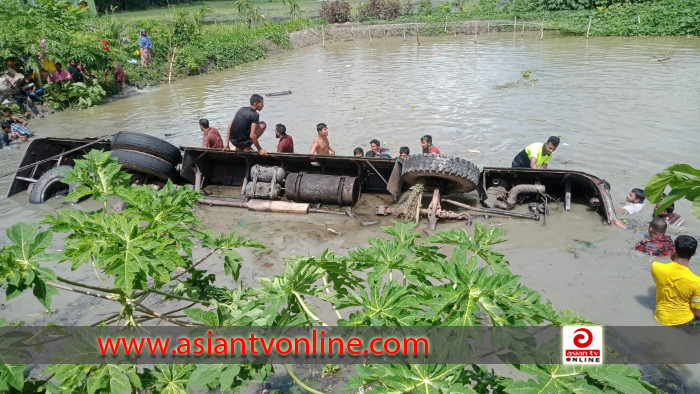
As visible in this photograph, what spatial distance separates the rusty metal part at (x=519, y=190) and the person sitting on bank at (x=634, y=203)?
1.49 m

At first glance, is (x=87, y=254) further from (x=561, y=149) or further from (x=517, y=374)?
(x=561, y=149)

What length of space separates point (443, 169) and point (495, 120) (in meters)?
7.51

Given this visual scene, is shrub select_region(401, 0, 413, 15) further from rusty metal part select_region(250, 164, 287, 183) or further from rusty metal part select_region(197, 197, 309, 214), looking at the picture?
rusty metal part select_region(197, 197, 309, 214)

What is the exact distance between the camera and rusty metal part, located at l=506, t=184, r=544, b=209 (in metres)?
8.05

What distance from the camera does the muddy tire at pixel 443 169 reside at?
7.38 m

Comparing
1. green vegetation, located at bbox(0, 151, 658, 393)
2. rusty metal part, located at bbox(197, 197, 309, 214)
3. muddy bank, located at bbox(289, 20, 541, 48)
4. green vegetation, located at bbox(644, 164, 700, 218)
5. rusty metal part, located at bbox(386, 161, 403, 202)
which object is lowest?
rusty metal part, located at bbox(197, 197, 309, 214)

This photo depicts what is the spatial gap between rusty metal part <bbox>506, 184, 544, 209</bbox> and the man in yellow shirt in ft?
10.6

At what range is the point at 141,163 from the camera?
8570 millimetres

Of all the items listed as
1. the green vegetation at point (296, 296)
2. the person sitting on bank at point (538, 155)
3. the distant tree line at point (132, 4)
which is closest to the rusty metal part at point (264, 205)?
the person sitting on bank at point (538, 155)

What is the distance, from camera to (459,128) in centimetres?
1347

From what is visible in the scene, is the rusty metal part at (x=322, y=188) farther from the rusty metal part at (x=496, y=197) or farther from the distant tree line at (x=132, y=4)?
the distant tree line at (x=132, y=4)

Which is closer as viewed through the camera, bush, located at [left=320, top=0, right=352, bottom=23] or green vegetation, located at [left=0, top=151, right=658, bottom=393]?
green vegetation, located at [left=0, top=151, right=658, bottom=393]

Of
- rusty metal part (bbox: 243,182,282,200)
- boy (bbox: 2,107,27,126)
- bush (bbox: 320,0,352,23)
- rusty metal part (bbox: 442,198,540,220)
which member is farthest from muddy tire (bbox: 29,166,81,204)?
bush (bbox: 320,0,352,23)

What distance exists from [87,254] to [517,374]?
406 cm
